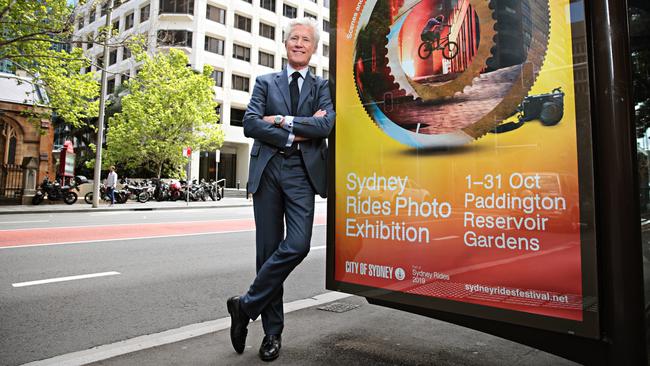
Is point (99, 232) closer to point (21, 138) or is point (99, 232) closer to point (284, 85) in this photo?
point (284, 85)

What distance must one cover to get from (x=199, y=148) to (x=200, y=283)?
25.9 m

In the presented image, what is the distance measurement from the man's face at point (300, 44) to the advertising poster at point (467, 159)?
249 millimetres

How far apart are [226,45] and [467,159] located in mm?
40465

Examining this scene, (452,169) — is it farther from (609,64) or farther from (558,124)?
(609,64)

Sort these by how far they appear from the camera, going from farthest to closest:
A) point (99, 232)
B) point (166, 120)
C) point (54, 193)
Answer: point (166, 120), point (54, 193), point (99, 232)

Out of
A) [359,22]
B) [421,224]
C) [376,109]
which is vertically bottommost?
[421,224]

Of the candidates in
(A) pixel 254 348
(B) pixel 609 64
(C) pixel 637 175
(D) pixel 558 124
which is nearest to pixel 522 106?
(D) pixel 558 124

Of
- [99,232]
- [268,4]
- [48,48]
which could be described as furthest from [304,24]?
[268,4]

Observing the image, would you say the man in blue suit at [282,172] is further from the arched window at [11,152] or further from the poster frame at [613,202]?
the arched window at [11,152]

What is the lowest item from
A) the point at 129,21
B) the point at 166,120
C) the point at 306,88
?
the point at 306,88

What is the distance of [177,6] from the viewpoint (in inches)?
1511

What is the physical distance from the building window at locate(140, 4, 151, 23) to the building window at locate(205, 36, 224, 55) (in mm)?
6014

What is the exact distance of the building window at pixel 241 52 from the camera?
4056 centimetres

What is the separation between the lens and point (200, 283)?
5.36 meters
